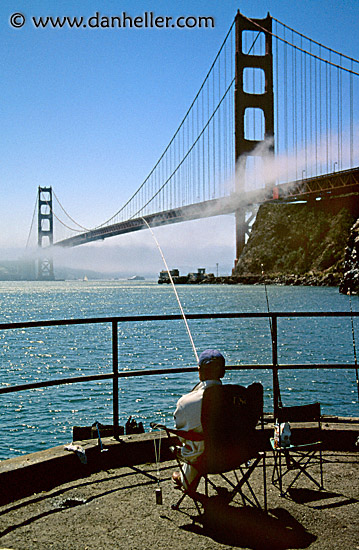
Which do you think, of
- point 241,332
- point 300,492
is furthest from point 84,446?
point 241,332

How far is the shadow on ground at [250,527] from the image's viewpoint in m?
2.98

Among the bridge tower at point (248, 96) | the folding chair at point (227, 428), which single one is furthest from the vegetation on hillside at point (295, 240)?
the folding chair at point (227, 428)

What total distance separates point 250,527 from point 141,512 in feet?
2.03

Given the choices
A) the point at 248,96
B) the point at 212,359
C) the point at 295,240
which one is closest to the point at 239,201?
the point at 248,96

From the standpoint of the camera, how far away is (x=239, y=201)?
6425 centimetres

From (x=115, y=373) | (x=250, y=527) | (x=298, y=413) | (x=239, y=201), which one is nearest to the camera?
(x=250, y=527)

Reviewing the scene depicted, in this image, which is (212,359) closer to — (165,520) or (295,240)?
(165,520)

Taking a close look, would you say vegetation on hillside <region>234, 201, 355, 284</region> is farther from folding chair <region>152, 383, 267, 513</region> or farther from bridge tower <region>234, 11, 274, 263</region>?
folding chair <region>152, 383, 267, 513</region>

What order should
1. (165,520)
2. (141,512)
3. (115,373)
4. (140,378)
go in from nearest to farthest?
1. (165,520)
2. (141,512)
3. (115,373)
4. (140,378)

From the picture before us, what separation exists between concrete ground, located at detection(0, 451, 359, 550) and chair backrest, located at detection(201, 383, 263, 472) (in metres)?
0.33

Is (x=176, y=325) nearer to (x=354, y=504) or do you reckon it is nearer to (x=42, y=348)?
(x=42, y=348)

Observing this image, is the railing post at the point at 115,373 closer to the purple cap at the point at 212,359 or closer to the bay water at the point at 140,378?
the purple cap at the point at 212,359

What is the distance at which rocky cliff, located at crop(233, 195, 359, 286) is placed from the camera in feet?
360

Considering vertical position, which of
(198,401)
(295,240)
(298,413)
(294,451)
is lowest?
(294,451)
